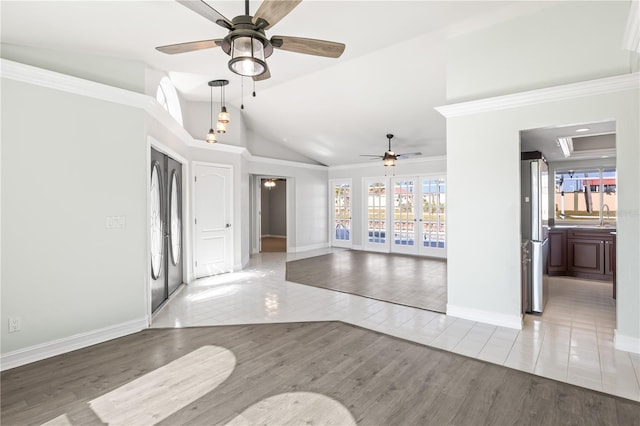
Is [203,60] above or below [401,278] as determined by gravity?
above

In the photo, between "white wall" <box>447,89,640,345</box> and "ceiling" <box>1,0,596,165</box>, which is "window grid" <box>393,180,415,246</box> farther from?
"white wall" <box>447,89,640,345</box>

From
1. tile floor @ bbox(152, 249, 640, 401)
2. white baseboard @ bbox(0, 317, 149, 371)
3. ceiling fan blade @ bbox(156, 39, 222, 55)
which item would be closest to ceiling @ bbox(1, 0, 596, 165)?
ceiling fan blade @ bbox(156, 39, 222, 55)

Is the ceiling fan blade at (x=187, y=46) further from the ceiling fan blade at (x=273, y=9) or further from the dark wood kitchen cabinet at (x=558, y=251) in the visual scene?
the dark wood kitchen cabinet at (x=558, y=251)

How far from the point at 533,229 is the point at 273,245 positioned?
25.7 ft

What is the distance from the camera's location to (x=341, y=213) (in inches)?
393

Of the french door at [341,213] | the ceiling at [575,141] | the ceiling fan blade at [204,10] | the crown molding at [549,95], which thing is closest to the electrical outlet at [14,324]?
the ceiling fan blade at [204,10]

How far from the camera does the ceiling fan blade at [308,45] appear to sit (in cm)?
233

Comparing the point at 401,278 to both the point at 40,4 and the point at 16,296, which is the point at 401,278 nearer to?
the point at 16,296

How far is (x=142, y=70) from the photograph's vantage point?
3578 mm

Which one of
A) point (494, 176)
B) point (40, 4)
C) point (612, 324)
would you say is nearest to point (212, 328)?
point (40, 4)

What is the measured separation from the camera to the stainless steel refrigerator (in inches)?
150

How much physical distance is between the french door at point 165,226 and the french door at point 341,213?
212 inches

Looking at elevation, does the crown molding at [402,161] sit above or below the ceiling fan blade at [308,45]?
above

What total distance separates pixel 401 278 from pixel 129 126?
4747mm
